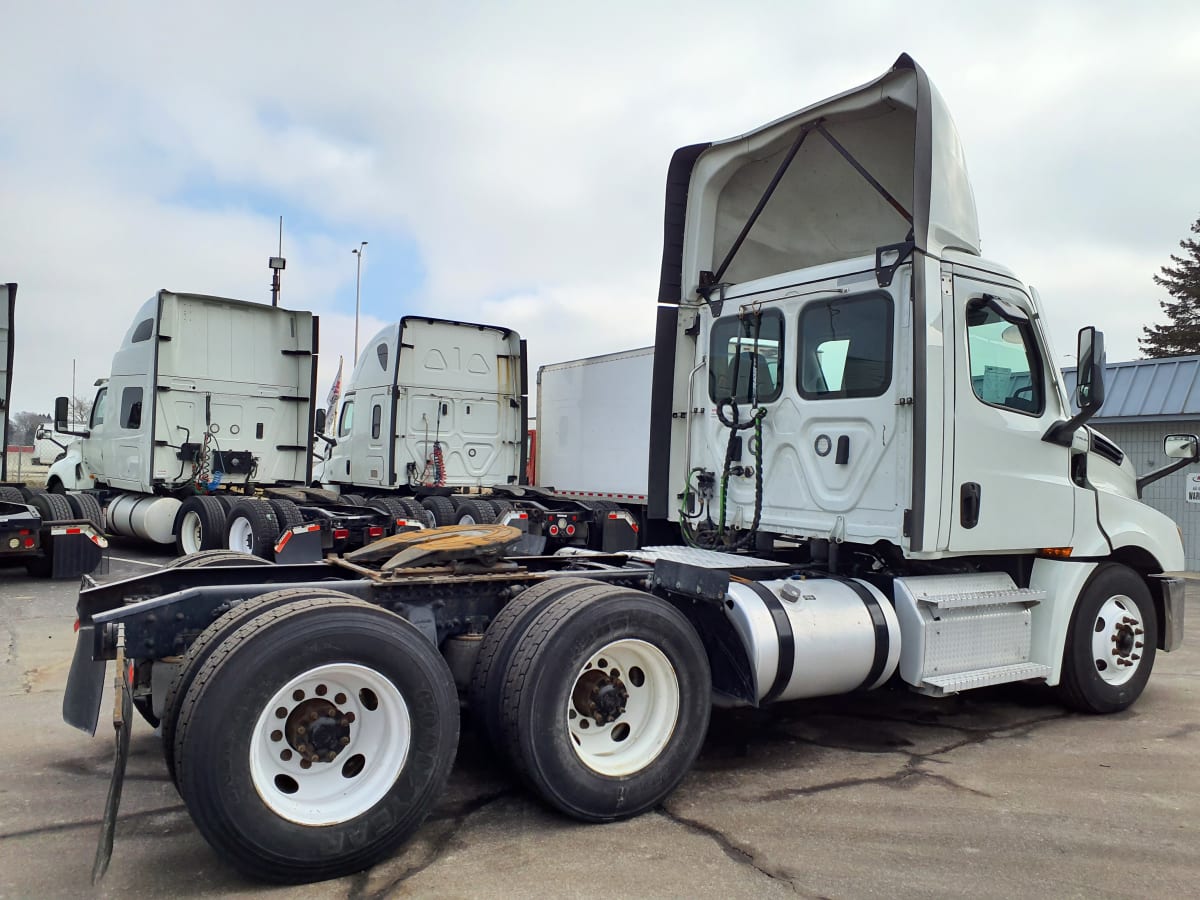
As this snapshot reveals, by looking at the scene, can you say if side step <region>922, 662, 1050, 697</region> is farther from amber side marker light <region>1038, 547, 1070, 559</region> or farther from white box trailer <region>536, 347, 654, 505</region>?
white box trailer <region>536, 347, 654, 505</region>

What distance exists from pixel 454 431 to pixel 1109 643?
9493mm

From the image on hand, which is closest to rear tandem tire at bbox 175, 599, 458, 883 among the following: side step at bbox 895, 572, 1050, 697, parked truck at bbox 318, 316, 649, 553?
side step at bbox 895, 572, 1050, 697

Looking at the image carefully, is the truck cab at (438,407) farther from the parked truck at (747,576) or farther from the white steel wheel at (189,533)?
the parked truck at (747,576)

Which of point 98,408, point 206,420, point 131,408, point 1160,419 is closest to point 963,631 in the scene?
point 206,420

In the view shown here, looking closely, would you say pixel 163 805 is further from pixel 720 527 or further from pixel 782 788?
pixel 720 527

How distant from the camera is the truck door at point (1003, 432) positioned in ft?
17.0

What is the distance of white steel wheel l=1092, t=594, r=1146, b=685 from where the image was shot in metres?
5.84

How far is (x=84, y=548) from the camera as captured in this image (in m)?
11.4

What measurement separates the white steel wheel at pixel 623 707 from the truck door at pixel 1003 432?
2.00m

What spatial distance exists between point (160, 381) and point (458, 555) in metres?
10.2

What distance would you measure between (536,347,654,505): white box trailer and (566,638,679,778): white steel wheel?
8010 mm

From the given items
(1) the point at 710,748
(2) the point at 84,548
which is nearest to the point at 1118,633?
(1) the point at 710,748

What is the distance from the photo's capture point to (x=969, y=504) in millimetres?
5172

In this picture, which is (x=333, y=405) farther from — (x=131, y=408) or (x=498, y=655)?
(x=498, y=655)
